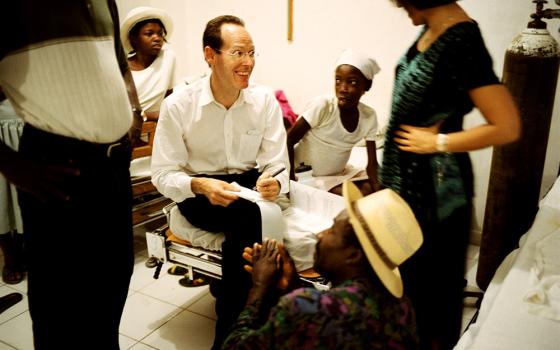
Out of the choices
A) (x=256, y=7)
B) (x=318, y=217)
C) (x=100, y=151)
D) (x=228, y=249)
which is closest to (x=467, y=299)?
(x=318, y=217)

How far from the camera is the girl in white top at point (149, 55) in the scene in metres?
3.11

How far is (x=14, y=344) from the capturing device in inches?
84.6

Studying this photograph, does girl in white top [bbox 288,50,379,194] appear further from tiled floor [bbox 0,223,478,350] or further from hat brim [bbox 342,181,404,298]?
hat brim [bbox 342,181,404,298]

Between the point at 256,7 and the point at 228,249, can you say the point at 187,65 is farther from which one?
the point at 228,249

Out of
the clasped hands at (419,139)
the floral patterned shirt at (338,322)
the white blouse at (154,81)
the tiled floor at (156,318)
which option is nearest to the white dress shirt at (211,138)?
the tiled floor at (156,318)

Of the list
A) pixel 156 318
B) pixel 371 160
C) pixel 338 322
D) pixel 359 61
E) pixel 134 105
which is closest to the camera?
pixel 338 322

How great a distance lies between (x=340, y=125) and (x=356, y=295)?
188cm

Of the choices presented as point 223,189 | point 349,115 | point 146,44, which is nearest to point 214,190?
point 223,189

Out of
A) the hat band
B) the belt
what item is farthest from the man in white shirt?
the hat band

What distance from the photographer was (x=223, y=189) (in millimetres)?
1964

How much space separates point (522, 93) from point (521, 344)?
138 centimetres

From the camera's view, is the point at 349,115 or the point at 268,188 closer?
the point at 268,188

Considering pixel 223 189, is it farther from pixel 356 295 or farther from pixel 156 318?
pixel 356 295

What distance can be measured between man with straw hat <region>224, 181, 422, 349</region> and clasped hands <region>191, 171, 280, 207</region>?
34.4 inches
